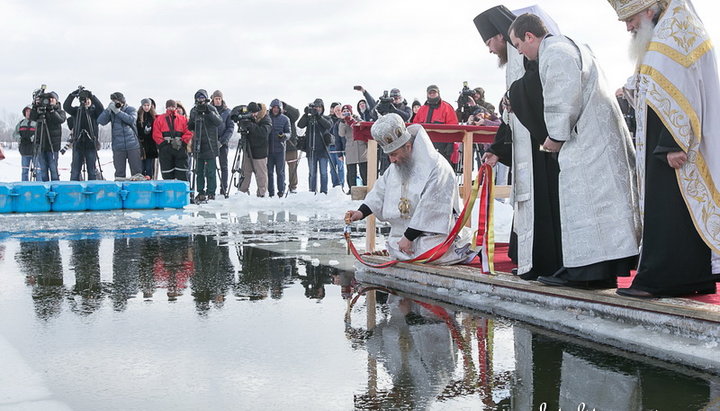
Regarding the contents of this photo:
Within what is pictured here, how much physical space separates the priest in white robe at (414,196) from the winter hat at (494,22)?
93 cm

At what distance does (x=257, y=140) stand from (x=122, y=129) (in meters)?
2.45

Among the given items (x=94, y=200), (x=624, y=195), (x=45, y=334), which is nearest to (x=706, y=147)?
(x=624, y=195)

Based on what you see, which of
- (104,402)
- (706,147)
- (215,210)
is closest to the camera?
(104,402)

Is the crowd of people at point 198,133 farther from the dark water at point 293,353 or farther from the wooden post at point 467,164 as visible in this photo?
the dark water at point 293,353

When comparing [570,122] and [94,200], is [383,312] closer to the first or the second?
[570,122]

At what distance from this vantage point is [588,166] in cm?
476

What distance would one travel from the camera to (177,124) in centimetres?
1480

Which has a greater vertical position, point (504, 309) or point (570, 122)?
point (570, 122)

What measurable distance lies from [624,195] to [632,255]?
1.13 ft

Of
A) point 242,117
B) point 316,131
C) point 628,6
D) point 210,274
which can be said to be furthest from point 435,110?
point 628,6

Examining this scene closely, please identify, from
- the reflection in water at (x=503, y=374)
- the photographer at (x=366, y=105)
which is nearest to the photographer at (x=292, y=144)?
the photographer at (x=366, y=105)

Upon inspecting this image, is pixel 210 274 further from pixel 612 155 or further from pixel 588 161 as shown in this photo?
pixel 612 155

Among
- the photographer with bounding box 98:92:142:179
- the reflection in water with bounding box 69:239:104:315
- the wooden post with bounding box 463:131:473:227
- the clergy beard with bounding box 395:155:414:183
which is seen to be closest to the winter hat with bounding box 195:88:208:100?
the photographer with bounding box 98:92:142:179

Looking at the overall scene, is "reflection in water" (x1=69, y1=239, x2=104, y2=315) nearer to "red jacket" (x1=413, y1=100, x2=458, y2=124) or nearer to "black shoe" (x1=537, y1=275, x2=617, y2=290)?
"black shoe" (x1=537, y1=275, x2=617, y2=290)
